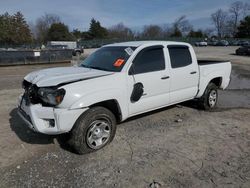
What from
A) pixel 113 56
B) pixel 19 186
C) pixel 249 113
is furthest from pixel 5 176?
pixel 249 113

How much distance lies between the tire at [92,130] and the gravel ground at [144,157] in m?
0.15

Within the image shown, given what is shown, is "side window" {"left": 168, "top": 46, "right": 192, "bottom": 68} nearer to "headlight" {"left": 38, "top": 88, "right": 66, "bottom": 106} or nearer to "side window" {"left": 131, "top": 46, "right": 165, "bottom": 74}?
"side window" {"left": 131, "top": 46, "right": 165, "bottom": 74}

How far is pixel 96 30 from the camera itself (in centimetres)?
8688

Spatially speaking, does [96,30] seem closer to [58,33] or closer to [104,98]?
[58,33]

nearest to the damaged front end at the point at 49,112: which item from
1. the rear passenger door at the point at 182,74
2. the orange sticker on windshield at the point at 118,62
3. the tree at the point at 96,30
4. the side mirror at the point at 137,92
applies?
the side mirror at the point at 137,92

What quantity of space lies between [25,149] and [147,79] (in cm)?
253

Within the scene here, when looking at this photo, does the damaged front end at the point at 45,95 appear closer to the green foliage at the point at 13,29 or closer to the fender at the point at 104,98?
the fender at the point at 104,98

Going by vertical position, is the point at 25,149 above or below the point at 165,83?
below

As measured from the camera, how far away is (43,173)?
144 inches

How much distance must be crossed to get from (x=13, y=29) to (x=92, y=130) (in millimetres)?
53427

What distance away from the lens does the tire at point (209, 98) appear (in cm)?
649

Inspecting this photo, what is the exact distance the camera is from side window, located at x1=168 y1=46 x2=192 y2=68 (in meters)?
5.45

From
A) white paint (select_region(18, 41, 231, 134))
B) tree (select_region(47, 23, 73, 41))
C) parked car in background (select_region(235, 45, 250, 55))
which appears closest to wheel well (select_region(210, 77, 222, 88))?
white paint (select_region(18, 41, 231, 134))

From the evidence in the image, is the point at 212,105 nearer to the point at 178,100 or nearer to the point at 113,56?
the point at 178,100
